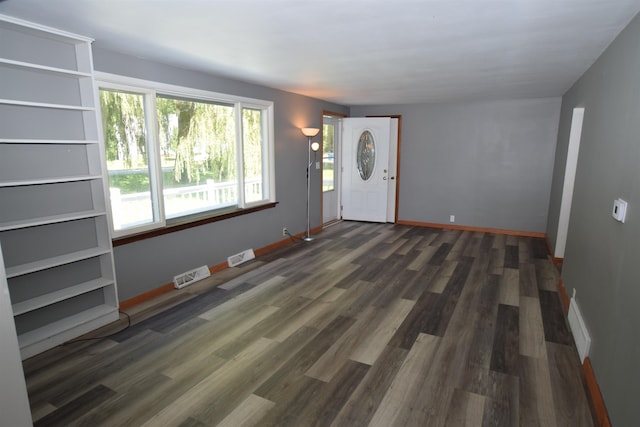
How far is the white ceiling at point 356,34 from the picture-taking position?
2.09 meters

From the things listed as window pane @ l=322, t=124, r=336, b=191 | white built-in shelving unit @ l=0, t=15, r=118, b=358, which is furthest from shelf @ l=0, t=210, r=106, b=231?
window pane @ l=322, t=124, r=336, b=191

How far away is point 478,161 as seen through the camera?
6.55 metres

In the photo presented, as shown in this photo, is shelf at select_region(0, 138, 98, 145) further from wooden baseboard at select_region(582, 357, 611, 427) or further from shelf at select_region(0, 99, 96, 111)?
wooden baseboard at select_region(582, 357, 611, 427)

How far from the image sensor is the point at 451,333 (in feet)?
10.0

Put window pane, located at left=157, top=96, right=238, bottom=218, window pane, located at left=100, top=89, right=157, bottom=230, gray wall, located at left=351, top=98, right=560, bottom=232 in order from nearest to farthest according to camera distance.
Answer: window pane, located at left=100, top=89, right=157, bottom=230
window pane, located at left=157, top=96, right=238, bottom=218
gray wall, located at left=351, top=98, right=560, bottom=232

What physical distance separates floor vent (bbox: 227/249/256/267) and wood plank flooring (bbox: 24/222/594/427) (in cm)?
26

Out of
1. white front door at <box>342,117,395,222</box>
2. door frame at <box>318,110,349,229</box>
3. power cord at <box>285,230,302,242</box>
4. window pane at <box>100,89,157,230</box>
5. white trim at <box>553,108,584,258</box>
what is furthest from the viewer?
white front door at <box>342,117,395,222</box>

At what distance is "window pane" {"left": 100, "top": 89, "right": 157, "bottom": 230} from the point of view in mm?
3252

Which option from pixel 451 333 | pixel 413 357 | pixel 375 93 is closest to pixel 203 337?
pixel 413 357

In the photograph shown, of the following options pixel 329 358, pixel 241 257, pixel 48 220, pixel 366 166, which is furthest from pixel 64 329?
pixel 366 166

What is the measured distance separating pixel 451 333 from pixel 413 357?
55 centimetres

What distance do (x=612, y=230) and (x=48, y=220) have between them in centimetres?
383

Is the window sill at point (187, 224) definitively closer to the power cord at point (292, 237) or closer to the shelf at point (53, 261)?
the shelf at point (53, 261)

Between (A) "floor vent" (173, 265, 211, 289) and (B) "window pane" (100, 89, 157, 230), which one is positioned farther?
(A) "floor vent" (173, 265, 211, 289)
